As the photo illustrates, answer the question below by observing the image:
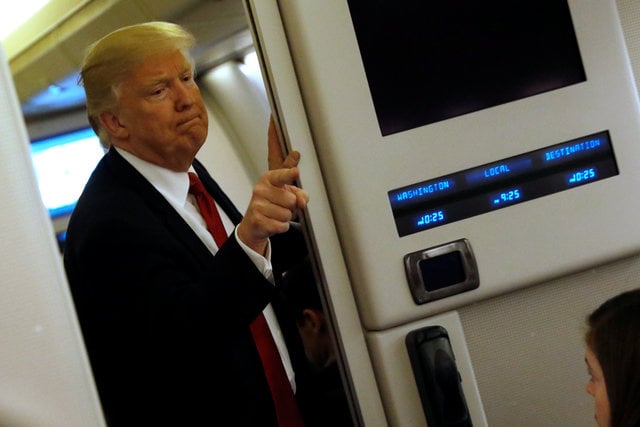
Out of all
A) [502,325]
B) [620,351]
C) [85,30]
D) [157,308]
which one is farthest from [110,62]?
[620,351]

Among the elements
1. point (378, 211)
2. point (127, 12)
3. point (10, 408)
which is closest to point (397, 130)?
point (378, 211)

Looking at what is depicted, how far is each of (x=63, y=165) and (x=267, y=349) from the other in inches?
25.8

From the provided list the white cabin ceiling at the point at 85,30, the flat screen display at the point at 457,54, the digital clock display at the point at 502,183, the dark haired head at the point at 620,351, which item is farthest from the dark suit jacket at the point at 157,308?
the dark haired head at the point at 620,351

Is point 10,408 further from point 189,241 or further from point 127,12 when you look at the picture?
point 127,12

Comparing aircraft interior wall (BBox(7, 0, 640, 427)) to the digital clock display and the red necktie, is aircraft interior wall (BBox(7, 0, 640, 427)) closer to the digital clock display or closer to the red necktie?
the red necktie

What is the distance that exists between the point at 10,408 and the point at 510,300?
4.17ft

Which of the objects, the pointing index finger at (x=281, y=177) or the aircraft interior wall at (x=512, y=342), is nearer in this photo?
the pointing index finger at (x=281, y=177)

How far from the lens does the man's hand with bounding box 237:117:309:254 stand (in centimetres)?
181

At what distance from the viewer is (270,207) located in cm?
182

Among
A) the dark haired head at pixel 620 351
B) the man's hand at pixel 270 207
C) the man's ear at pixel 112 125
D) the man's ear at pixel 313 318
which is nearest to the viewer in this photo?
the dark haired head at pixel 620 351

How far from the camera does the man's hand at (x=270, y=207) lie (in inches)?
71.1

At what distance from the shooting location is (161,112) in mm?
1917

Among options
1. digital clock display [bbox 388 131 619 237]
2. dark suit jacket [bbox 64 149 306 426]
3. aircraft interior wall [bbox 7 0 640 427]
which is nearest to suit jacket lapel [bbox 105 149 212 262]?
dark suit jacket [bbox 64 149 306 426]

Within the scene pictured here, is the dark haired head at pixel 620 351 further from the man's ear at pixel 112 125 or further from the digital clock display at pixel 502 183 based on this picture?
the man's ear at pixel 112 125
